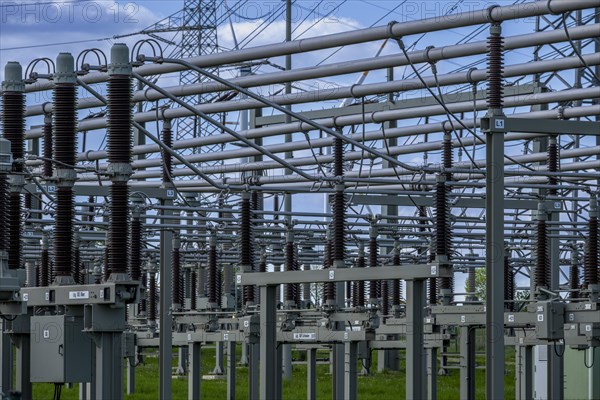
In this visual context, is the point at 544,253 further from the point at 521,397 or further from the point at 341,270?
the point at 521,397

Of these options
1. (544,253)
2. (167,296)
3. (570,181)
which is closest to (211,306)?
(167,296)

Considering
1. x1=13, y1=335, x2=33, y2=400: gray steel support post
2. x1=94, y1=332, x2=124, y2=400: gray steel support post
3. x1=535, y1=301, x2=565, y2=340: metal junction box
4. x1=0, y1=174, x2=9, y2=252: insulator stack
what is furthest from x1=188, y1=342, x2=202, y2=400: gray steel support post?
x1=94, y1=332, x2=124, y2=400: gray steel support post

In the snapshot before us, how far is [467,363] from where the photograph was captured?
16688mm

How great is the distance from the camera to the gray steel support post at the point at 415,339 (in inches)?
483

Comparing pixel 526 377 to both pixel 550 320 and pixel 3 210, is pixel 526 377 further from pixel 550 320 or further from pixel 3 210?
pixel 3 210

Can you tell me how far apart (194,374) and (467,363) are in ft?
14.3

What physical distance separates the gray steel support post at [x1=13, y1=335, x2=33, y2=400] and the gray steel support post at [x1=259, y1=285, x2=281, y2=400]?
3558 mm

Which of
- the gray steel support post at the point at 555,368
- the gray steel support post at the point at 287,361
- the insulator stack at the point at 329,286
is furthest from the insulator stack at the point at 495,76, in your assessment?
the gray steel support post at the point at 287,361

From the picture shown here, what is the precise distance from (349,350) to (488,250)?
7074 millimetres

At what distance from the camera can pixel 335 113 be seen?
18.8 metres

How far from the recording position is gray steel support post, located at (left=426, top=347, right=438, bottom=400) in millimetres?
19000

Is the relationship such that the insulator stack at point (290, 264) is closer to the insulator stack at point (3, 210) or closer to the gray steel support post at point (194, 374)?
the gray steel support post at point (194, 374)

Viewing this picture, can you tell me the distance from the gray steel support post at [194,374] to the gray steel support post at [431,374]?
346 centimetres

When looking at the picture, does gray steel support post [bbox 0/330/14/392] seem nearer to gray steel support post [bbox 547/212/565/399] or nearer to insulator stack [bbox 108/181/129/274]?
insulator stack [bbox 108/181/129/274]
